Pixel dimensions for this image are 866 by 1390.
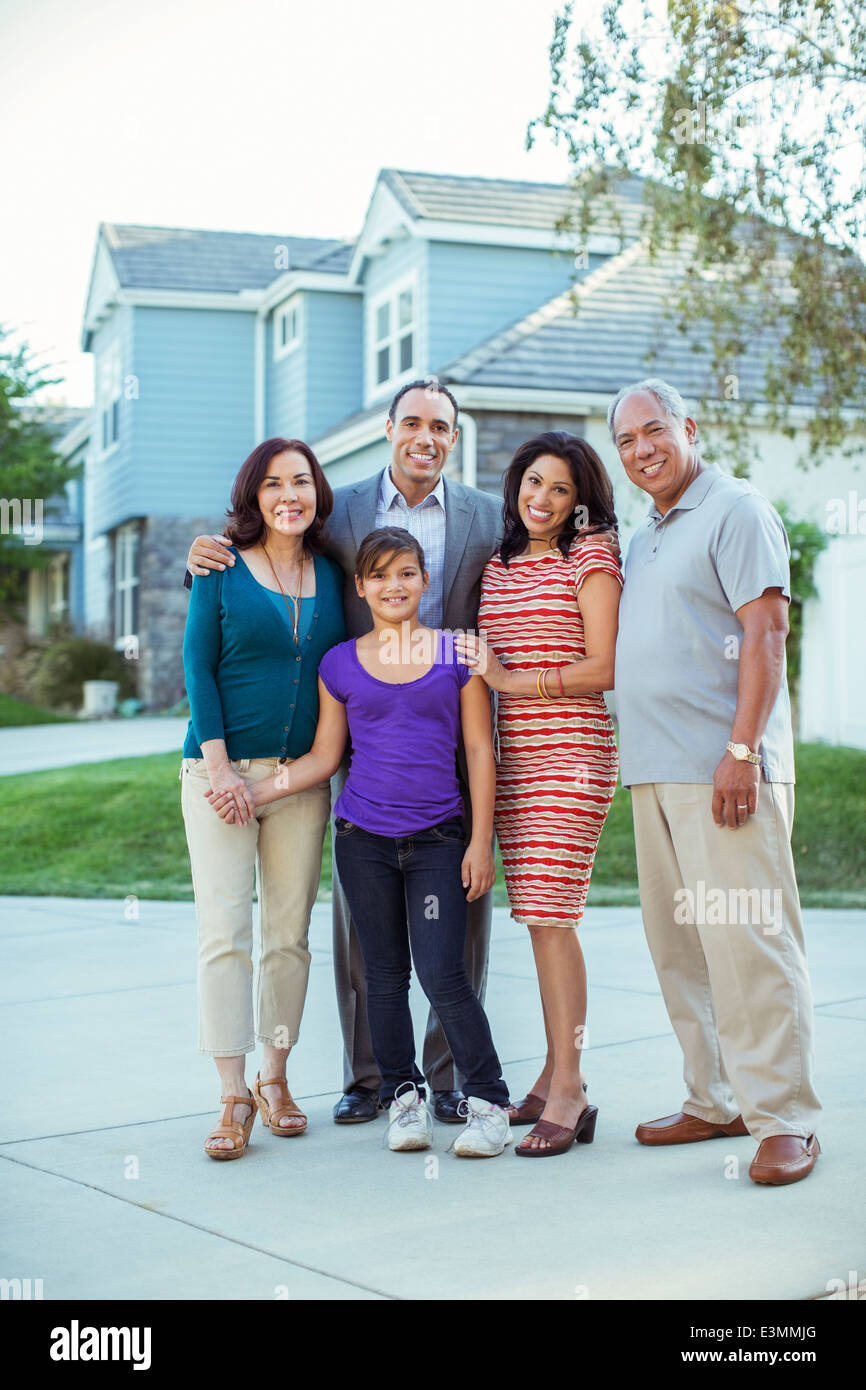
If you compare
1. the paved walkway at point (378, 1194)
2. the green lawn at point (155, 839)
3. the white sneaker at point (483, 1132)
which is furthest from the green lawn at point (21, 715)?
the white sneaker at point (483, 1132)

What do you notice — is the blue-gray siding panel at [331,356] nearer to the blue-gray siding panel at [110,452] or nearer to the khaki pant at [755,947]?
the blue-gray siding panel at [110,452]

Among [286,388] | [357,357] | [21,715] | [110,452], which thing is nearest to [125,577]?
[110,452]

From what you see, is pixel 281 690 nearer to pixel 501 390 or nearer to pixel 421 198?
pixel 501 390

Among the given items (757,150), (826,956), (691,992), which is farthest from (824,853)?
(691,992)

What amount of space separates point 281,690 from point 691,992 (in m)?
1.49

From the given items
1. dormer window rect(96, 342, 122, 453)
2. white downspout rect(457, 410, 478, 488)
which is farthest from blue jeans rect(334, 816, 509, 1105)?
dormer window rect(96, 342, 122, 453)

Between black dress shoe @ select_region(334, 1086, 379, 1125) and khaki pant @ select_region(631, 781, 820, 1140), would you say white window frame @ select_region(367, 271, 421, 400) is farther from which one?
khaki pant @ select_region(631, 781, 820, 1140)

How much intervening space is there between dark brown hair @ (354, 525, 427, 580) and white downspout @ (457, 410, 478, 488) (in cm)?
1091

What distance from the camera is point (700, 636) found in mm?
4121

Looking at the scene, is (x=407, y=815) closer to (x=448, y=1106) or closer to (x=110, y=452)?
(x=448, y=1106)

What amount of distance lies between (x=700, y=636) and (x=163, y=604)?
18578 mm

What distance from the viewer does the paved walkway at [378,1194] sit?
10.6ft

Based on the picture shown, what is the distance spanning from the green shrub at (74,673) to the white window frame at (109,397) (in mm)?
3384

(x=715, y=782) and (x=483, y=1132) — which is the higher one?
(x=715, y=782)
